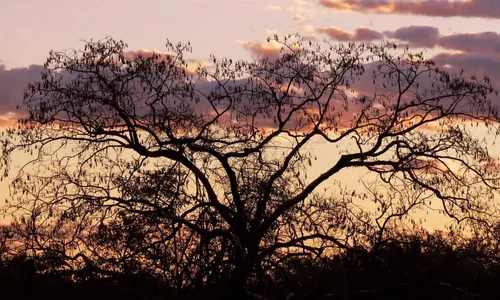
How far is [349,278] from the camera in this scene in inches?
757

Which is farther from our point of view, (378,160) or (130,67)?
(378,160)

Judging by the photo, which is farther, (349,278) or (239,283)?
(349,278)

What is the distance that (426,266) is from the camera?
19359 mm

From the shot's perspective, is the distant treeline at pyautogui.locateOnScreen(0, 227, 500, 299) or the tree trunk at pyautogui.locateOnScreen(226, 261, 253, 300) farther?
the distant treeline at pyautogui.locateOnScreen(0, 227, 500, 299)

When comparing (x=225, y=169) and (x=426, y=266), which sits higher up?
(x=225, y=169)

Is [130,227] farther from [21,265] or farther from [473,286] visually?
[473,286]

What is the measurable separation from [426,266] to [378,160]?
2866 millimetres

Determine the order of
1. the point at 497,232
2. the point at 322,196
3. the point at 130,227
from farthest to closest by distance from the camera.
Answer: the point at 497,232 < the point at 322,196 < the point at 130,227

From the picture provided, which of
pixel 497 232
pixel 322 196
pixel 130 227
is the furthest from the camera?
pixel 497 232

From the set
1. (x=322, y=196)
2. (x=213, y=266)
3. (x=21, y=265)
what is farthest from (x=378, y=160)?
(x=21, y=265)

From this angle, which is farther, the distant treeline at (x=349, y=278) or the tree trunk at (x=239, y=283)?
the distant treeline at (x=349, y=278)

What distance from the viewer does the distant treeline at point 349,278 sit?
17.8m

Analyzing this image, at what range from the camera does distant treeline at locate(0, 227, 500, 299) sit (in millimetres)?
17828

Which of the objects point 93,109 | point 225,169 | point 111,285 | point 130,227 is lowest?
point 111,285
